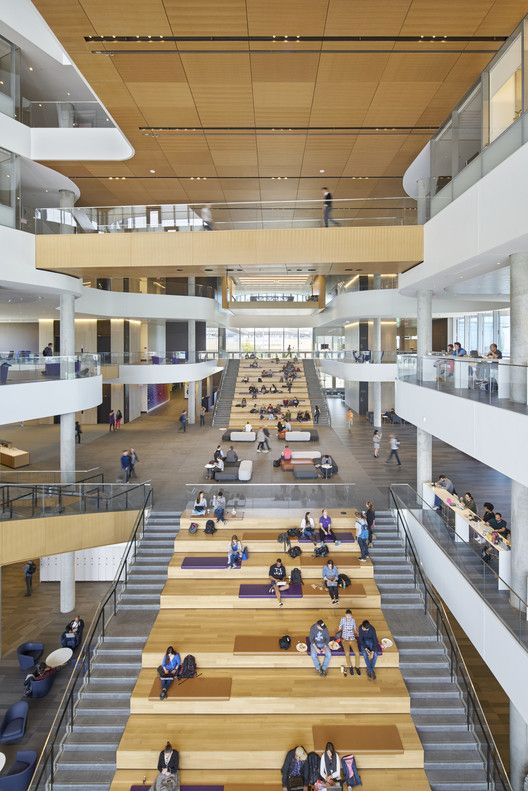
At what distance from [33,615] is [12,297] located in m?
9.48

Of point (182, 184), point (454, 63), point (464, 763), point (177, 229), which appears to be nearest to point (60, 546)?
point (177, 229)

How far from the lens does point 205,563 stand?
36.4 feet

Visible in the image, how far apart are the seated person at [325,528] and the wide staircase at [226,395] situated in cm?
1169

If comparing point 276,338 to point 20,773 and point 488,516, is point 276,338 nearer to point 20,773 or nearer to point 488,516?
point 488,516

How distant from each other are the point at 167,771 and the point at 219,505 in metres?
6.15

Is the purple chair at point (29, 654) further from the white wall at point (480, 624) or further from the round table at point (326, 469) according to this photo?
the white wall at point (480, 624)

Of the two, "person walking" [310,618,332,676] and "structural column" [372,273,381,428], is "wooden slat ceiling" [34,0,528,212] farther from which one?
"person walking" [310,618,332,676]

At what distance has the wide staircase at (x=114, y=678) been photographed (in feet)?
24.3

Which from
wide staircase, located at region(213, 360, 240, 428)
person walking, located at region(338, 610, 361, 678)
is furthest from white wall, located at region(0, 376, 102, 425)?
wide staircase, located at region(213, 360, 240, 428)

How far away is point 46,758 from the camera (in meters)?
7.33

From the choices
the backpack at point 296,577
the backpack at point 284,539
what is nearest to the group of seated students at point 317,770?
the backpack at point 296,577

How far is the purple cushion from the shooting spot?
11.0 m

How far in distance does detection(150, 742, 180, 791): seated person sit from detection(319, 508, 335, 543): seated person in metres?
5.63

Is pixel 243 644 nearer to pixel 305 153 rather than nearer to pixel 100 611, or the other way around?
pixel 100 611
